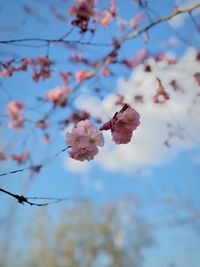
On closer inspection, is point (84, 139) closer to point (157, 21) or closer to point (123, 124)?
point (123, 124)

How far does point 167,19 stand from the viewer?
3.46m

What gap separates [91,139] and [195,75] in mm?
2961

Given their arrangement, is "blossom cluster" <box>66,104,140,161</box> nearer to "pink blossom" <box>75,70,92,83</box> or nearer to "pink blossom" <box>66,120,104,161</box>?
"pink blossom" <box>66,120,104,161</box>

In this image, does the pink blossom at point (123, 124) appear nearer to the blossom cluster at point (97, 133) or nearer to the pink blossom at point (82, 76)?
the blossom cluster at point (97, 133)

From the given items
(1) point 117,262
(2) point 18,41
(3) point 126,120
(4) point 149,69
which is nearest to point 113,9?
(4) point 149,69

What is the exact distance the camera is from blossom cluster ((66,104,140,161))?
6.31 ft

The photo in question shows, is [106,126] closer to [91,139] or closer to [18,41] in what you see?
[91,139]

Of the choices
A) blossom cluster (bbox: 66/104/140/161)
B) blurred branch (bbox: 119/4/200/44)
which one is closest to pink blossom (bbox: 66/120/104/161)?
blossom cluster (bbox: 66/104/140/161)

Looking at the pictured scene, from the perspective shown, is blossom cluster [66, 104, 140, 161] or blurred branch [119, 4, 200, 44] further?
blurred branch [119, 4, 200, 44]

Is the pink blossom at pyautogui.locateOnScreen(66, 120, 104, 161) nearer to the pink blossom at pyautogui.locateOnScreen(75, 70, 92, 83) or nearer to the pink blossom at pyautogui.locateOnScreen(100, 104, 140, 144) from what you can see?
the pink blossom at pyautogui.locateOnScreen(100, 104, 140, 144)

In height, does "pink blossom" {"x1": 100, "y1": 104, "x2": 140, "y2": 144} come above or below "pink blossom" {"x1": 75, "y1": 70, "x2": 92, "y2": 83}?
below

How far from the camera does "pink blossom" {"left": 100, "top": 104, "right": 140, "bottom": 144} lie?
1916 millimetres

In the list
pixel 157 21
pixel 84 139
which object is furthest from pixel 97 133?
pixel 157 21

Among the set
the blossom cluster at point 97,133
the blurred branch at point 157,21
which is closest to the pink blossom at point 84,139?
the blossom cluster at point 97,133
